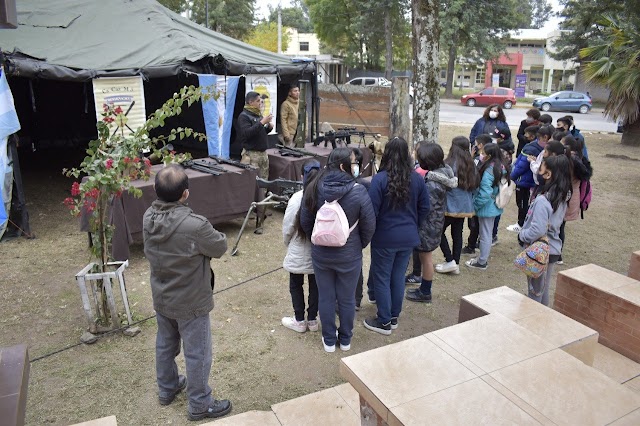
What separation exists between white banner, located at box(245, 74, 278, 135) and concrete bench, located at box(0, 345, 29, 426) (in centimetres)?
643

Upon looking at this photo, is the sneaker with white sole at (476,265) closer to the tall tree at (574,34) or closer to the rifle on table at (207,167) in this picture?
the rifle on table at (207,167)

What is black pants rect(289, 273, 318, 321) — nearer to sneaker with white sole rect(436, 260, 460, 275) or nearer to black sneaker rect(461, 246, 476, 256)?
sneaker with white sole rect(436, 260, 460, 275)

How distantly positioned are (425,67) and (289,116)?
2809mm

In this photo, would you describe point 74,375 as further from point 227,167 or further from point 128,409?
point 227,167

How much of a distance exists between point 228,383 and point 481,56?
33387 millimetres

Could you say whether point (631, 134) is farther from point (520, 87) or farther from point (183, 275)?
point (520, 87)

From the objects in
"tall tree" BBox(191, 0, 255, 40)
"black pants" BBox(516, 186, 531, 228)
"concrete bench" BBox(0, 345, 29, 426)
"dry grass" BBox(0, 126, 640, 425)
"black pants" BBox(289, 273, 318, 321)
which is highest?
"tall tree" BBox(191, 0, 255, 40)

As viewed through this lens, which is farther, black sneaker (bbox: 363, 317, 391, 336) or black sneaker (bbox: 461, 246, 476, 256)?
black sneaker (bbox: 461, 246, 476, 256)

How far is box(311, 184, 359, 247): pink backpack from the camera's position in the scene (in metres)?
3.38

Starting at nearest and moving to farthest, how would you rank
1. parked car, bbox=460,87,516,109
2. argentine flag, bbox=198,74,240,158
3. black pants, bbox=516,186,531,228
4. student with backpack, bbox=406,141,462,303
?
student with backpack, bbox=406,141,462,303 < black pants, bbox=516,186,531,228 < argentine flag, bbox=198,74,240,158 < parked car, bbox=460,87,516,109

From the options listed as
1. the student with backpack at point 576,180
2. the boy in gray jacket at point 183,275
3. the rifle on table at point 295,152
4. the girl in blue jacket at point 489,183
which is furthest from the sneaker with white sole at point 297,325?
the rifle on table at point 295,152

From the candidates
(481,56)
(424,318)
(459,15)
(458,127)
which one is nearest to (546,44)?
(481,56)

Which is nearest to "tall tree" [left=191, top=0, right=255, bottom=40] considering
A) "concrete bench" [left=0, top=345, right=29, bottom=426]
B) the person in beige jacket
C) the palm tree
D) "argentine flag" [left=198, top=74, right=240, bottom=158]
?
the palm tree

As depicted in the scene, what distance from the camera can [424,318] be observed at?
4559 mm
